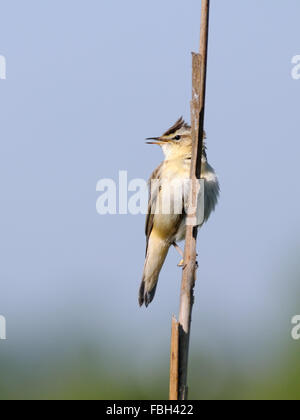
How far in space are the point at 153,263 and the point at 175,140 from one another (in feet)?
3.78

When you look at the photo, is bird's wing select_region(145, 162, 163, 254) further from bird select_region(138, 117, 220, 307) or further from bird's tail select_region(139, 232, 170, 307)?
bird's tail select_region(139, 232, 170, 307)

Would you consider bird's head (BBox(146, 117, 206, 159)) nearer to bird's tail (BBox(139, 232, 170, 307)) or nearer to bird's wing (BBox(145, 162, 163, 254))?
bird's wing (BBox(145, 162, 163, 254))

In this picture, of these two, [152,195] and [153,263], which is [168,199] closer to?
[152,195]

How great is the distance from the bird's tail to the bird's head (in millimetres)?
795

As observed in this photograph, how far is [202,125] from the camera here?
8.57ft

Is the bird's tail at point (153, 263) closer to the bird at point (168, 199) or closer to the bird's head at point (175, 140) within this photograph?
the bird at point (168, 199)

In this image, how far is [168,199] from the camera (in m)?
5.85

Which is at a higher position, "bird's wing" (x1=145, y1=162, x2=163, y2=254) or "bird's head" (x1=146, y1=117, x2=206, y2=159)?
"bird's head" (x1=146, y1=117, x2=206, y2=159)

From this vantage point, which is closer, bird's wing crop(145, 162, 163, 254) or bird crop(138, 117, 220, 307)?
bird crop(138, 117, 220, 307)

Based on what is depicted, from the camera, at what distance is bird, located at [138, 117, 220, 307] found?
226 inches

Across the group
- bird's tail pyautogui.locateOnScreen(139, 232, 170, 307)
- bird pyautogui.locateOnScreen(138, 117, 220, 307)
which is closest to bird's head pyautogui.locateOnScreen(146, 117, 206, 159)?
bird pyautogui.locateOnScreen(138, 117, 220, 307)

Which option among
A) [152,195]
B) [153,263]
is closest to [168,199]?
[152,195]
